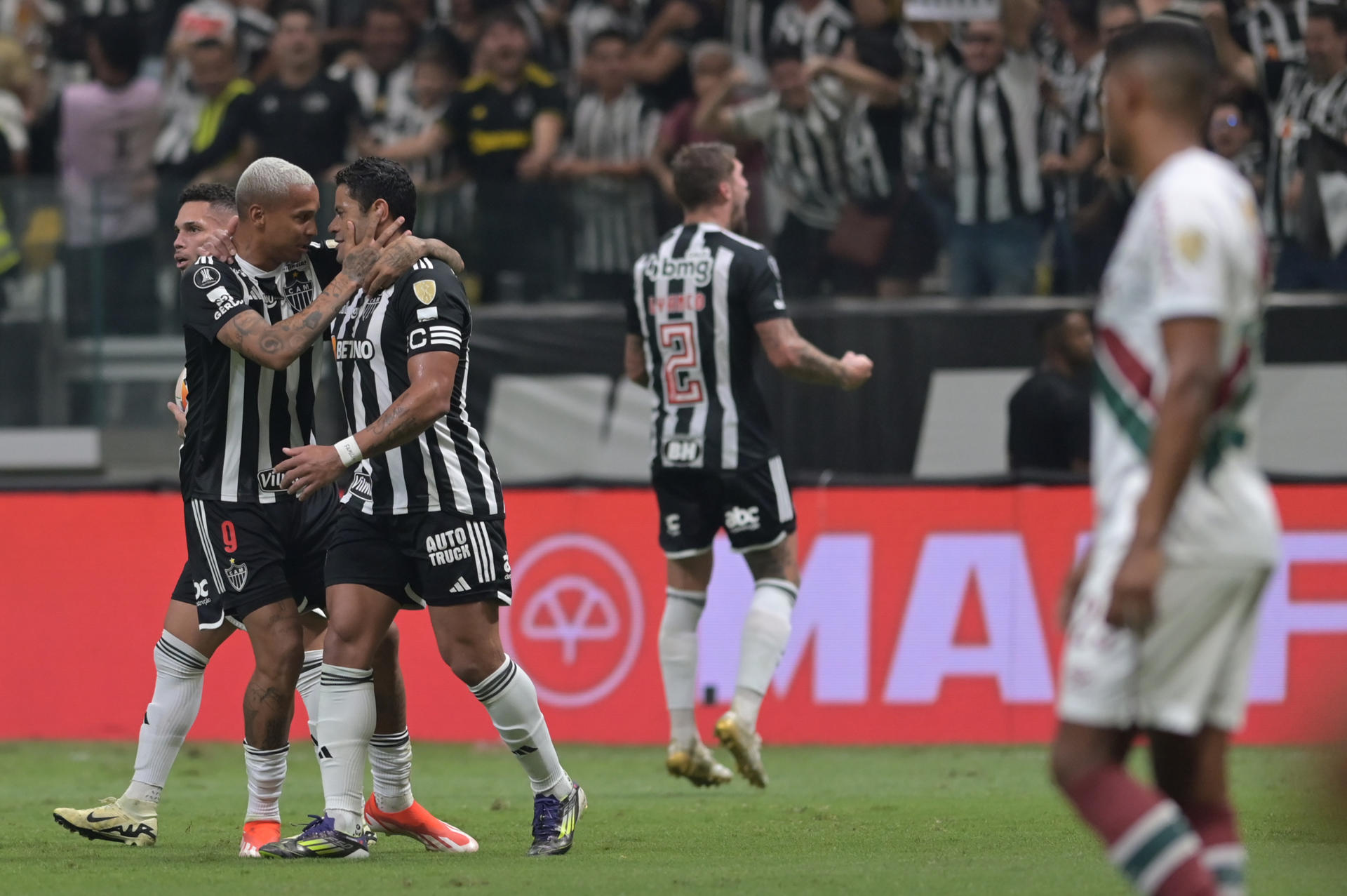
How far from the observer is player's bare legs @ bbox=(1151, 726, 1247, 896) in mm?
3859

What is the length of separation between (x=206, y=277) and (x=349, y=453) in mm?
914

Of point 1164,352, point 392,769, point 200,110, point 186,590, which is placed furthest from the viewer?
point 200,110

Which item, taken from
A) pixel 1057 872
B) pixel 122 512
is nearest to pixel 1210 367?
pixel 1057 872

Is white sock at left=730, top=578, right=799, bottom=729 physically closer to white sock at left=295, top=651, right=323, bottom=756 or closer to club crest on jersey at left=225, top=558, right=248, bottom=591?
white sock at left=295, top=651, right=323, bottom=756

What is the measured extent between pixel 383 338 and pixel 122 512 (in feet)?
18.5

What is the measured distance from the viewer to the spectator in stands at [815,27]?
12.8m

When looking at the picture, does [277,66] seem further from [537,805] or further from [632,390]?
[537,805]

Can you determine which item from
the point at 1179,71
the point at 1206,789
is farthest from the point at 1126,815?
the point at 1179,71

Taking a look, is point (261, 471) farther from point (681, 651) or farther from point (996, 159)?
point (996, 159)

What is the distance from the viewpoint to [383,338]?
636 cm

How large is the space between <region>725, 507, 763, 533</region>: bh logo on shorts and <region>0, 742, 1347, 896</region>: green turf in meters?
1.21

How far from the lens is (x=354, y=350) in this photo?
6438 mm

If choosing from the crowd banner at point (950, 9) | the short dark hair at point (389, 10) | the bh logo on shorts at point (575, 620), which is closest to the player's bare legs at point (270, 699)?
the bh logo on shorts at point (575, 620)

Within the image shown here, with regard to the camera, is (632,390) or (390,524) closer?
(390,524)
